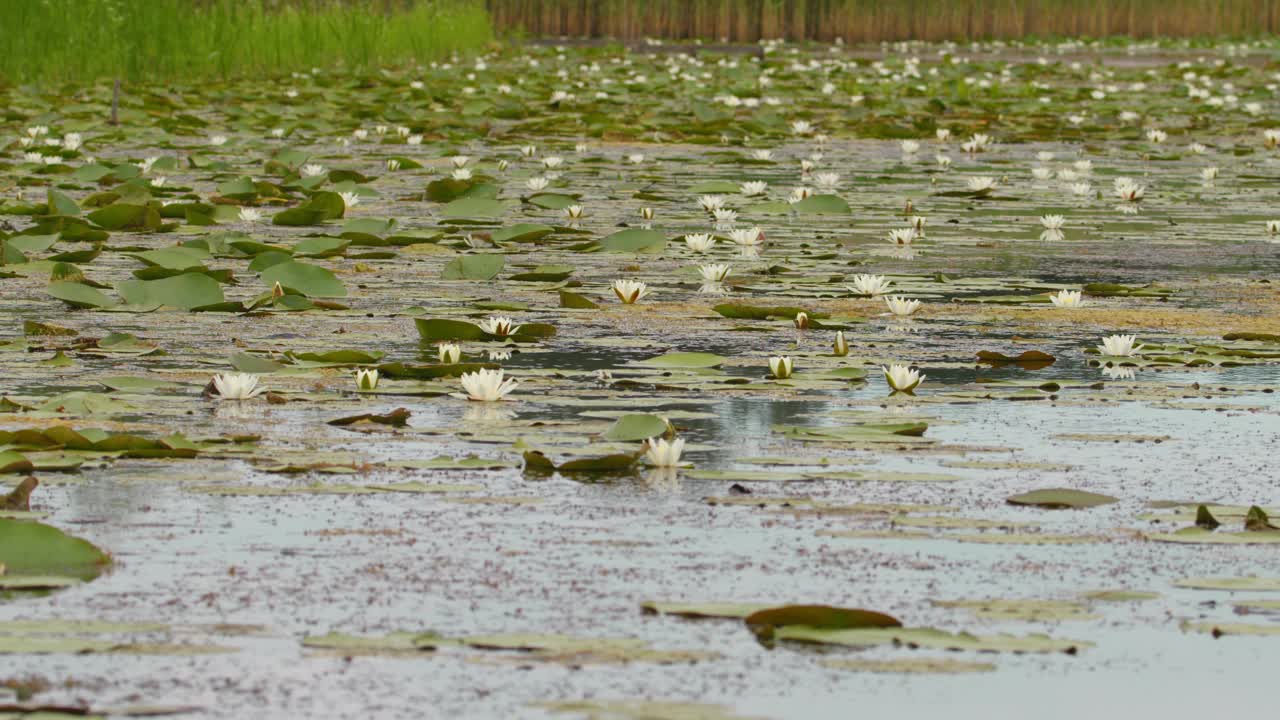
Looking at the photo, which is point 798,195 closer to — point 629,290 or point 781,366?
point 629,290

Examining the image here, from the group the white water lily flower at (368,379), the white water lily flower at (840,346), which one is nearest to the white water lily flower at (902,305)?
the white water lily flower at (840,346)

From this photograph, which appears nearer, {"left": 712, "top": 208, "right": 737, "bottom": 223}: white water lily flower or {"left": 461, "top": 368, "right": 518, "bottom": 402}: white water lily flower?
{"left": 461, "top": 368, "right": 518, "bottom": 402}: white water lily flower

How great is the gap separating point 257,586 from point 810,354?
2.23 m

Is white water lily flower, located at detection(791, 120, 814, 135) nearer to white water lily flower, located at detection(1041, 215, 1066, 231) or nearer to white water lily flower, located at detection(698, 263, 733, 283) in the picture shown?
white water lily flower, located at detection(1041, 215, 1066, 231)

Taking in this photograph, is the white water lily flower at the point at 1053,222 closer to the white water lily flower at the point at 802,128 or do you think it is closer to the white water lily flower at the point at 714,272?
the white water lily flower at the point at 714,272

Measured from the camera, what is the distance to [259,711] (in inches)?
85.2

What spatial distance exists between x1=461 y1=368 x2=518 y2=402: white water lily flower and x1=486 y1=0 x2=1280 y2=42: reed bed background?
24.8 metres

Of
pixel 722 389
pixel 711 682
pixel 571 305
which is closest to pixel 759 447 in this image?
pixel 722 389

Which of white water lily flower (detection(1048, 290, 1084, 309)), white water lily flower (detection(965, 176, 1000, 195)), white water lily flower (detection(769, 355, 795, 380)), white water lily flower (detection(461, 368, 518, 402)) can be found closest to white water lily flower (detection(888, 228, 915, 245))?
white water lily flower (detection(1048, 290, 1084, 309))

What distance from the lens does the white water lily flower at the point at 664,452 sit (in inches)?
134

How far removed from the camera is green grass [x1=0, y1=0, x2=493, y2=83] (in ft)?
51.3

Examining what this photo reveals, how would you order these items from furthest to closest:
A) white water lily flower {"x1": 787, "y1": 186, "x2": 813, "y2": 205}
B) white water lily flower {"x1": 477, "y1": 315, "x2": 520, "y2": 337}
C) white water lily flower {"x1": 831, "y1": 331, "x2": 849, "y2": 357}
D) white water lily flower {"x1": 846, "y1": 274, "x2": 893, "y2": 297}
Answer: white water lily flower {"x1": 787, "y1": 186, "x2": 813, "y2": 205} → white water lily flower {"x1": 846, "y1": 274, "x2": 893, "y2": 297} → white water lily flower {"x1": 477, "y1": 315, "x2": 520, "y2": 337} → white water lily flower {"x1": 831, "y1": 331, "x2": 849, "y2": 357}

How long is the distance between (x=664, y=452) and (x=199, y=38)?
1526 cm

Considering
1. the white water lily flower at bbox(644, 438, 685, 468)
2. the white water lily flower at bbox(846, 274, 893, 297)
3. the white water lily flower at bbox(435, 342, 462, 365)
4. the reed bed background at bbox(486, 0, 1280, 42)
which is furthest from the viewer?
the reed bed background at bbox(486, 0, 1280, 42)
